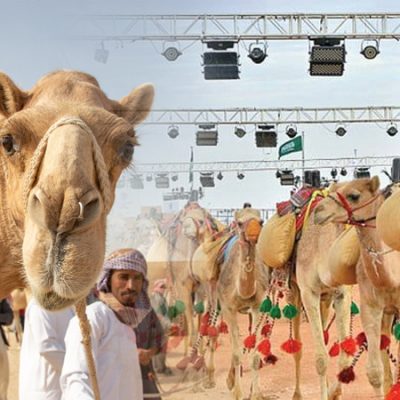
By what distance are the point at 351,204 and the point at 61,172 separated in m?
6.10

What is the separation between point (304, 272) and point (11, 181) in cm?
716

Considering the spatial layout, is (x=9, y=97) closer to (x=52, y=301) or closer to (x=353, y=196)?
(x=52, y=301)

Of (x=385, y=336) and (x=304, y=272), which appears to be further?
(x=304, y=272)

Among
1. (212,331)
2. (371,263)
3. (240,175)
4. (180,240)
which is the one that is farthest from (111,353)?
(240,175)

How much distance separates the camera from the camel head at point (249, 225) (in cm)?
944

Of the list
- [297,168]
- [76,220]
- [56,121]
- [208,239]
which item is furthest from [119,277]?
[297,168]

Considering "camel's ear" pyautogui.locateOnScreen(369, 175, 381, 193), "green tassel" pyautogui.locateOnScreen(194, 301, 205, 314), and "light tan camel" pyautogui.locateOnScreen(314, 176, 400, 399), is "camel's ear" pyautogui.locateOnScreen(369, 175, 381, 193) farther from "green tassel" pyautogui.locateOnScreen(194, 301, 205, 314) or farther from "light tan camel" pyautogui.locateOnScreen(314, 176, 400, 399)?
"green tassel" pyautogui.locateOnScreen(194, 301, 205, 314)

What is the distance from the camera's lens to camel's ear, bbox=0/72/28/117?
230cm

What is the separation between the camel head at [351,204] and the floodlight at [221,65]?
7.13 m

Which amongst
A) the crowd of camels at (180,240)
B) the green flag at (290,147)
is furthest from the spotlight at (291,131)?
the crowd of camels at (180,240)

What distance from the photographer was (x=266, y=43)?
1722 cm

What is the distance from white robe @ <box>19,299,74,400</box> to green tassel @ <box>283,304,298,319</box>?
594 centimetres

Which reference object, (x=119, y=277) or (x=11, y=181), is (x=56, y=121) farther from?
(x=119, y=277)

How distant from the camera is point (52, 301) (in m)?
1.90
